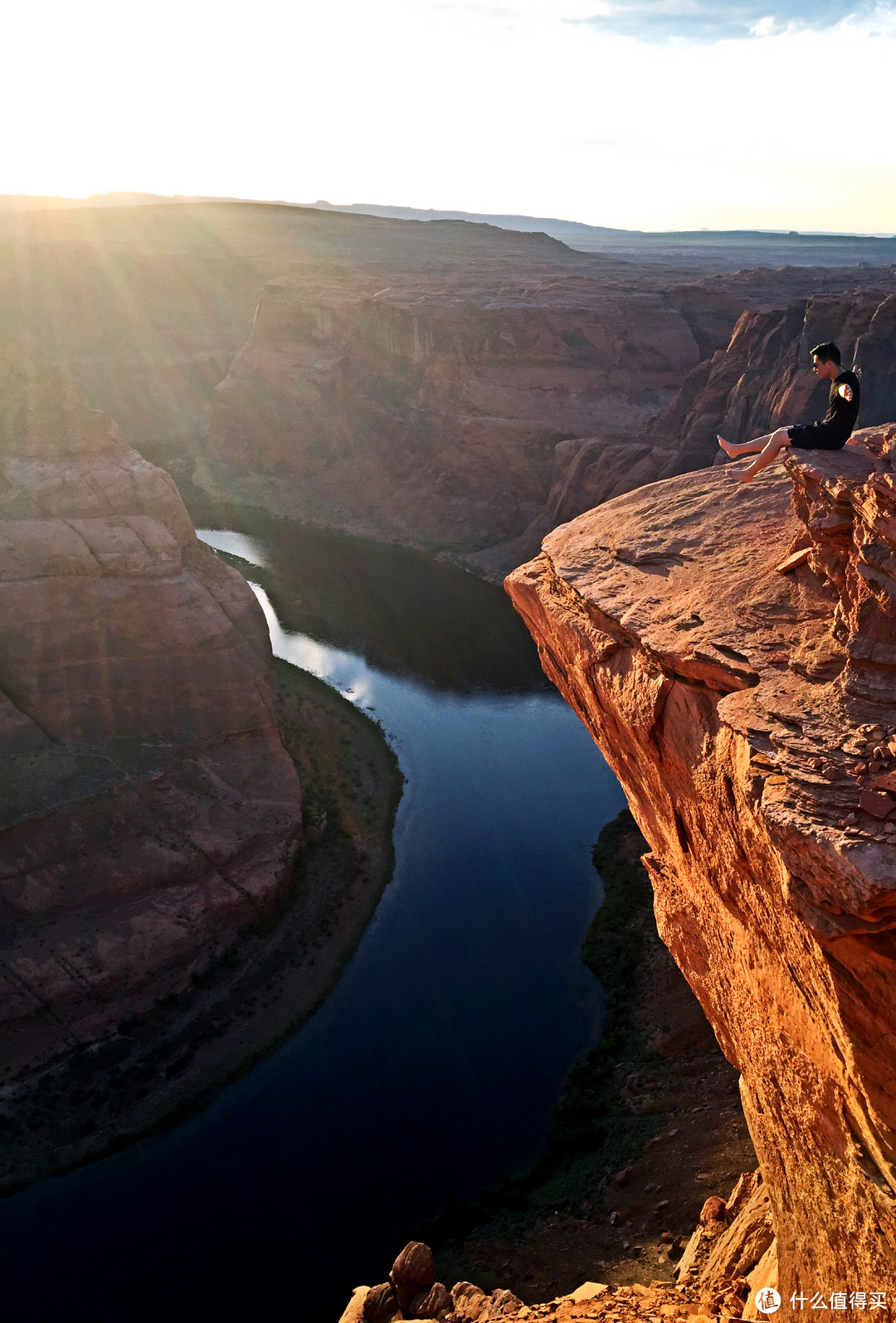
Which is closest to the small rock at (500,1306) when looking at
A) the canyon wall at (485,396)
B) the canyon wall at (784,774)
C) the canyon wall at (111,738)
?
the canyon wall at (784,774)

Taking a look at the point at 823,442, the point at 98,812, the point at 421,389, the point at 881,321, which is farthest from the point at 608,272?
the point at 823,442

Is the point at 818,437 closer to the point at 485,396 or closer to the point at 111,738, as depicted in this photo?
the point at 111,738

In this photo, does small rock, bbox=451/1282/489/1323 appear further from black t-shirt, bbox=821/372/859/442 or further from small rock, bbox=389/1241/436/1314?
black t-shirt, bbox=821/372/859/442

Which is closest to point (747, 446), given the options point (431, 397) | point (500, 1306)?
point (500, 1306)

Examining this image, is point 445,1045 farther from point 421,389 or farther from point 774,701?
point 421,389

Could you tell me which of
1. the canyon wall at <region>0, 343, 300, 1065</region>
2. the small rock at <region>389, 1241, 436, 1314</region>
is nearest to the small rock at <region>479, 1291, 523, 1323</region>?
the small rock at <region>389, 1241, 436, 1314</region>

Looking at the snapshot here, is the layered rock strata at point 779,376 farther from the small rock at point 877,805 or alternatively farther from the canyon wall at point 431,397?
the small rock at point 877,805
